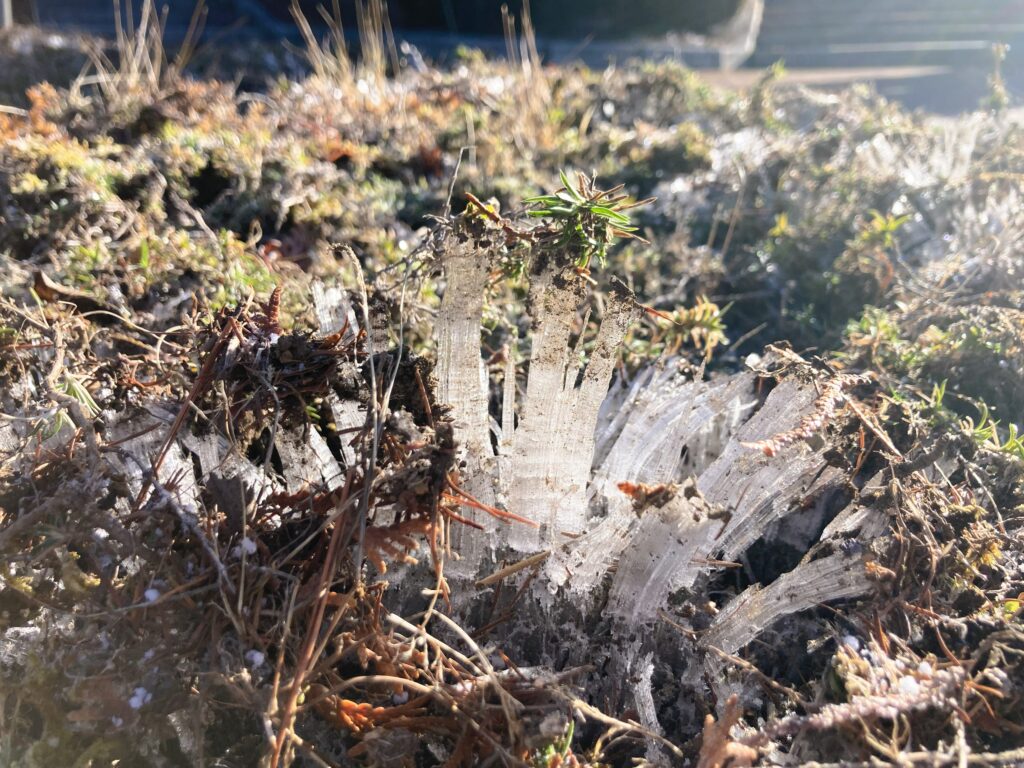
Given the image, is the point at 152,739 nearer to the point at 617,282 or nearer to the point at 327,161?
the point at 617,282

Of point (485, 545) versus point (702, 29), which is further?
point (702, 29)

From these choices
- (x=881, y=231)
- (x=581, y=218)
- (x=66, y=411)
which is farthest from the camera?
(x=881, y=231)

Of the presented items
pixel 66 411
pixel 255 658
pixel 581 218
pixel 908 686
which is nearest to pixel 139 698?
pixel 255 658

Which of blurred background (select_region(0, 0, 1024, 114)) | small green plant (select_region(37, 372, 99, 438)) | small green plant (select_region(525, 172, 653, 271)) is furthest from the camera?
blurred background (select_region(0, 0, 1024, 114))

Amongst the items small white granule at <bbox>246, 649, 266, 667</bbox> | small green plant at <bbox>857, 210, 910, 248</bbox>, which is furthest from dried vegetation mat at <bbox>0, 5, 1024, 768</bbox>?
small green plant at <bbox>857, 210, 910, 248</bbox>

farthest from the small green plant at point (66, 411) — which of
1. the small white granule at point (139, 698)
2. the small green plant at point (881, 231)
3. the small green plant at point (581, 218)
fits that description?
the small green plant at point (881, 231)

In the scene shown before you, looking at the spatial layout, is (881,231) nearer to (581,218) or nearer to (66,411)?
(581,218)

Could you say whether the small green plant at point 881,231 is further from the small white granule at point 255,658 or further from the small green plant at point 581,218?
the small white granule at point 255,658

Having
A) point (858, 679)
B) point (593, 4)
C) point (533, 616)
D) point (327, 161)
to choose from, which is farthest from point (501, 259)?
point (593, 4)

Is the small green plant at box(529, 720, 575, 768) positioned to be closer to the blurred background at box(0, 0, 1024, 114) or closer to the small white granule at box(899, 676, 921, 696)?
the small white granule at box(899, 676, 921, 696)
